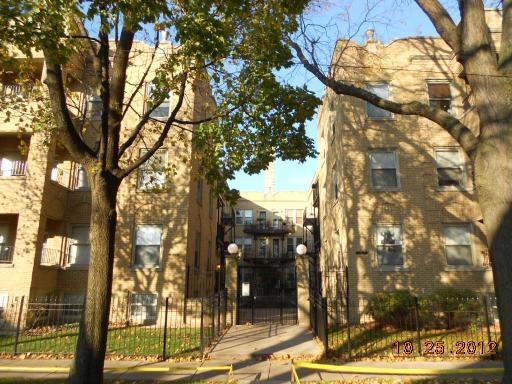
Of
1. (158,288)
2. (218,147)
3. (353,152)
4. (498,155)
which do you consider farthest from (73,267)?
(498,155)

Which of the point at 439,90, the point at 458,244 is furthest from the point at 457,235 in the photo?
the point at 439,90

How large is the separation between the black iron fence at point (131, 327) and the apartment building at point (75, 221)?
57 cm

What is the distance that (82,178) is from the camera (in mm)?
18812

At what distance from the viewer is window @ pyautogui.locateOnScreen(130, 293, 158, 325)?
16750 mm

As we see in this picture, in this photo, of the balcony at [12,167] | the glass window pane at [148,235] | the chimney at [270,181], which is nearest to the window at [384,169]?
the glass window pane at [148,235]

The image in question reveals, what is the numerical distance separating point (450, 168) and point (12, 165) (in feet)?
60.8

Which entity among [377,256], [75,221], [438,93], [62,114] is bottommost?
[377,256]

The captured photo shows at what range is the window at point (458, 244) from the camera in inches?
663

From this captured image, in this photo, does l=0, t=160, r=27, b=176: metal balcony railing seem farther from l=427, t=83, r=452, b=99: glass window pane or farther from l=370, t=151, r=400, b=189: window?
l=427, t=83, r=452, b=99: glass window pane

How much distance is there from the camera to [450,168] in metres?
17.8

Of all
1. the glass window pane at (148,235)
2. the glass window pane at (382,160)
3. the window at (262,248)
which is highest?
the glass window pane at (382,160)

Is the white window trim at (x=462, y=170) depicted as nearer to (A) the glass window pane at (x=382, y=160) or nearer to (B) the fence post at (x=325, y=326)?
(A) the glass window pane at (x=382, y=160)

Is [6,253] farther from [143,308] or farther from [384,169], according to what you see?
[384,169]

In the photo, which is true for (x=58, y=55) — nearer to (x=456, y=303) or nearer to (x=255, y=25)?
(x=255, y=25)
